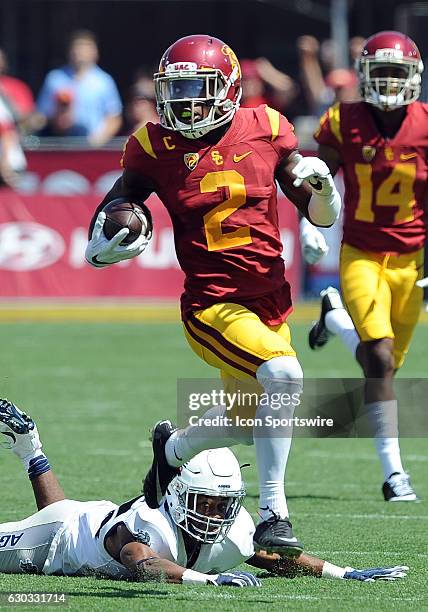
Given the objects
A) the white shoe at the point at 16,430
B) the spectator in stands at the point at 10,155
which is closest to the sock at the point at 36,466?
the white shoe at the point at 16,430

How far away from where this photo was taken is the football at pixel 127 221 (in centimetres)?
550

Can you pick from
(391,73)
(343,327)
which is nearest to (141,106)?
Answer: (343,327)

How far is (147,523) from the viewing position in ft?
17.5

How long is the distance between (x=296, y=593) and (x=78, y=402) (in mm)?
5133

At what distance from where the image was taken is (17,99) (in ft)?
52.9

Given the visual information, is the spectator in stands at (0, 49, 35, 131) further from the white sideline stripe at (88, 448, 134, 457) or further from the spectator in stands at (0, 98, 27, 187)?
the white sideline stripe at (88, 448, 134, 457)

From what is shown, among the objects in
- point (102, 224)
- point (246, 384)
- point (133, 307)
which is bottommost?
point (133, 307)

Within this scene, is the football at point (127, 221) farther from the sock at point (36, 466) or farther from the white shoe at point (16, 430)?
the sock at point (36, 466)

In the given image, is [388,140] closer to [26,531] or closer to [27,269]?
[26,531]

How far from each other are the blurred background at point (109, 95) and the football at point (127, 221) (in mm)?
8271

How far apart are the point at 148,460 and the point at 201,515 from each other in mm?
3046

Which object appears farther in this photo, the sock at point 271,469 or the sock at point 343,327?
→ the sock at point 343,327

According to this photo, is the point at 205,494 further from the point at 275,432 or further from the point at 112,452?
the point at 112,452

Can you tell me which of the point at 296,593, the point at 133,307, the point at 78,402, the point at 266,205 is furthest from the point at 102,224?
the point at 133,307
